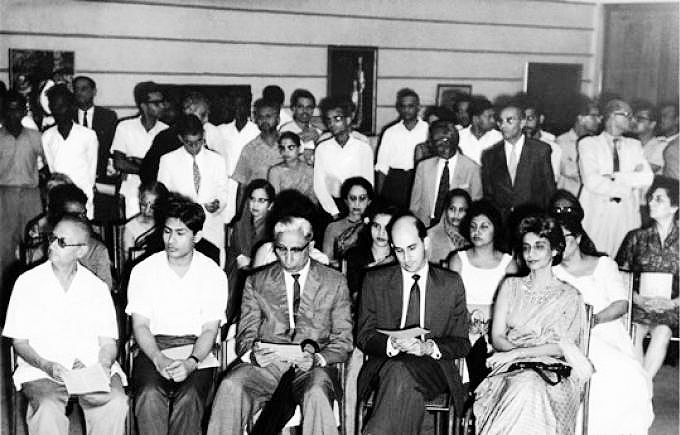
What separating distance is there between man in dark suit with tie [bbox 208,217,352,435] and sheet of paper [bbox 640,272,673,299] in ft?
7.22

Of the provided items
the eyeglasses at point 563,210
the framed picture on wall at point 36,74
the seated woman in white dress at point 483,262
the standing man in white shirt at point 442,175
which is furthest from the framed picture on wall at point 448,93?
the seated woman in white dress at point 483,262

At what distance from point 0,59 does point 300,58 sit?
130 inches

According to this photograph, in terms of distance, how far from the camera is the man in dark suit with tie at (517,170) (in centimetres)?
745

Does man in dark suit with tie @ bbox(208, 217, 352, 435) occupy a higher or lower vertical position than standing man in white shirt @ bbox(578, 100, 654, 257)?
lower

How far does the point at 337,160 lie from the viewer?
7.96 m

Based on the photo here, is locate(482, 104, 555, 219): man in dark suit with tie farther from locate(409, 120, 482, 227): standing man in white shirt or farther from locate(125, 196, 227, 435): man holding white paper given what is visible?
locate(125, 196, 227, 435): man holding white paper

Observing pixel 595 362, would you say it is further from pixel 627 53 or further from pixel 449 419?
pixel 627 53

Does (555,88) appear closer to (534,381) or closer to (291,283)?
(291,283)

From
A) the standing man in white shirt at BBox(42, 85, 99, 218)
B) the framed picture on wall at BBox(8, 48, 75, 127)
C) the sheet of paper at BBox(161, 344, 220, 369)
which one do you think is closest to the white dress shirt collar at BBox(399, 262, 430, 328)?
the sheet of paper at BBox(161, 344, 220, 369)

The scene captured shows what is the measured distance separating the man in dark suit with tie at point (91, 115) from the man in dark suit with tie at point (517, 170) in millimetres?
3248

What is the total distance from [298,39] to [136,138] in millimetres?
2596

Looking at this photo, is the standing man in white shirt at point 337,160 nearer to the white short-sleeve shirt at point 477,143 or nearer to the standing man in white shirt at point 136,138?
the white short-sleeve shirt at point 477,143

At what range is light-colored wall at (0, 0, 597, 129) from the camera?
819cm

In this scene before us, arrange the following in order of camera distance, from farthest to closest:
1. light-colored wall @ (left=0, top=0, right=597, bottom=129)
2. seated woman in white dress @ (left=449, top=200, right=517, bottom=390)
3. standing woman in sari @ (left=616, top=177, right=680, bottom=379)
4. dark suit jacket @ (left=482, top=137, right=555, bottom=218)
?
light-colored wall @ (left=0, top=0, right=597, bottom=129)
dark suit jacket @ (left=482, top=137, right=555, bottom=218)
standing woman in sari @ (left=616, top=177, right=680, bottom=379)
seated woman in white dress @ (left=449, top=200, right=517, bottom=390)
